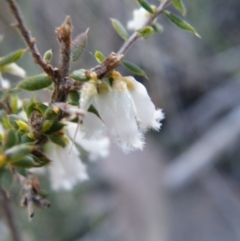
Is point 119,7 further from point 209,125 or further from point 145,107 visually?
point 145,107

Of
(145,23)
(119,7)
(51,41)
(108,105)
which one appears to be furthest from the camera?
(119,7)

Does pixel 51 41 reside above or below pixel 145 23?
above

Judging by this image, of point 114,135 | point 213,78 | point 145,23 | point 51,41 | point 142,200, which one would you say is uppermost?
point 51,41

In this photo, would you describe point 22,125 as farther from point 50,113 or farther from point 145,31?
point 145,31

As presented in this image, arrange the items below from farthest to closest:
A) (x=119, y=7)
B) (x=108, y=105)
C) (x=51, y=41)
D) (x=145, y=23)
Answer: (x=119, y=7) < (x=51, y=41) < (x=145, y=23) < (x=108, y=105)

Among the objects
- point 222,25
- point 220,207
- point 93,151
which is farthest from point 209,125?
point 93,151

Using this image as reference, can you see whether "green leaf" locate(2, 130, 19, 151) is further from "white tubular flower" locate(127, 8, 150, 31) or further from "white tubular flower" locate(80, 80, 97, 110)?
"white tubular flower" locate(127, 8, 150, 31)

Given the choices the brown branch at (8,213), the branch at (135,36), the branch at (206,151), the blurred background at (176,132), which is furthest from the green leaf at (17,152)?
the branch at (206,151)
